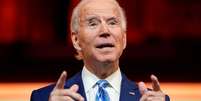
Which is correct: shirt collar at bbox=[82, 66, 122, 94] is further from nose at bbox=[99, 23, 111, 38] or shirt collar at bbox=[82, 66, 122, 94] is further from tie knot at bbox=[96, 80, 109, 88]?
nose at bbox=[99, 23, 111, 38]

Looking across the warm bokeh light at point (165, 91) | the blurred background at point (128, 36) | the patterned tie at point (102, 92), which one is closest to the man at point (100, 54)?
the patterned tie at point (102, 92)

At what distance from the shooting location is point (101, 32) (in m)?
2.26

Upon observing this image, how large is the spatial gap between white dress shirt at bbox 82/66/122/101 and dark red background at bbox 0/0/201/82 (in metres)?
4.87

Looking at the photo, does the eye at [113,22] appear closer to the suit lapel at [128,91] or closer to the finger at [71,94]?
the suit lapel at [128,91]

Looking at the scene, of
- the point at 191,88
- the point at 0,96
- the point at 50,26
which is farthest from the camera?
the point at 50,26

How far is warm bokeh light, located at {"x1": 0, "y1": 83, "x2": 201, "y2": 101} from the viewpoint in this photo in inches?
217

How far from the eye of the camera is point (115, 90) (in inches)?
89.7

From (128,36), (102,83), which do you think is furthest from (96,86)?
(128,36)

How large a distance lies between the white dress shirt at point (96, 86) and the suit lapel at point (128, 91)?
19mm

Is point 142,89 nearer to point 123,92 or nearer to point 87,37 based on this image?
point 123,92

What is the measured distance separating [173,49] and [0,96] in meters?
2.34

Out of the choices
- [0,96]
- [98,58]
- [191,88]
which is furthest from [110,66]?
[191,88]

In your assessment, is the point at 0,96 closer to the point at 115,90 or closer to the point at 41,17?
the point at 41,17

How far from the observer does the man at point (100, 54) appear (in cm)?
225
